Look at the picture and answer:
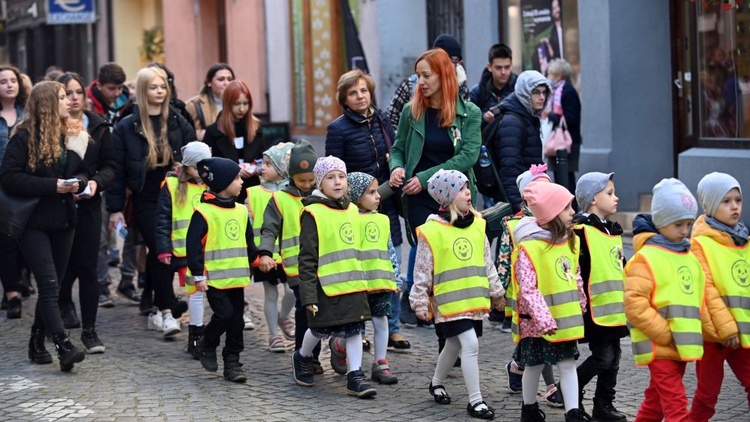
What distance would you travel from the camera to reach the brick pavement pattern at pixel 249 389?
801cm

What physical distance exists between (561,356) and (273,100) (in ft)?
58.4

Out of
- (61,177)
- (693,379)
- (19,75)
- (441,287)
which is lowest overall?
(693,379)

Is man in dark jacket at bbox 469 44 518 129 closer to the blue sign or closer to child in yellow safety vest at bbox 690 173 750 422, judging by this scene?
child in yellow safety vest at bbox 690 173 750 422

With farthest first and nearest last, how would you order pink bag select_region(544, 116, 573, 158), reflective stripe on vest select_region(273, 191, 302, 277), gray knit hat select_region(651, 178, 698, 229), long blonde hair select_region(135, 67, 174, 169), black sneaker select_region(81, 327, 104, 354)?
1. pink bag select_region(544, 116, 573, 158)
2. long blonde hair select_region(135, 67, 174, 169)
3. black sneaker select_region(81, 327, 104, 354)
4. reflective stripe on vest select_region(273, 191, 302, 277)
5. gray knit hat select_region(651, 178, 698, 229)

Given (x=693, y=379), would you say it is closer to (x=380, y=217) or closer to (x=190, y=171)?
(x=380, y=217)

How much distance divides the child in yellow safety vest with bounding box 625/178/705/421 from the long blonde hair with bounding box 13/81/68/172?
445cm

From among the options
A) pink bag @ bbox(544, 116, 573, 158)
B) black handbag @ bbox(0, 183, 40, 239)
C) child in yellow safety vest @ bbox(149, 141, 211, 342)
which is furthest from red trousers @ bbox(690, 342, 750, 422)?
pink bag @ bbox(544, 116, 573, 158)

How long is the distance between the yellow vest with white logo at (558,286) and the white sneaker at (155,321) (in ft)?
14.9

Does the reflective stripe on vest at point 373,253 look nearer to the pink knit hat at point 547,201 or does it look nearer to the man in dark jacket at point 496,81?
the pink knit hat at point 547,201

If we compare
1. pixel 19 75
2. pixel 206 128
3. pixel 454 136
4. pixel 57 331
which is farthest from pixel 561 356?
pixel 19 75

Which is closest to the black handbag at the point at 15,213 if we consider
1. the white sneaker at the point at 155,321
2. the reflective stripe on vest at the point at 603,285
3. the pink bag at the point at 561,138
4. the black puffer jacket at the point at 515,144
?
the white sneaker at the point at 155,321

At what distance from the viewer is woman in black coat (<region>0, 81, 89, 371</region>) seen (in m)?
9.41

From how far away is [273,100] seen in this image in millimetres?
24734

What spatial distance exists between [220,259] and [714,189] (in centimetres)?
347
